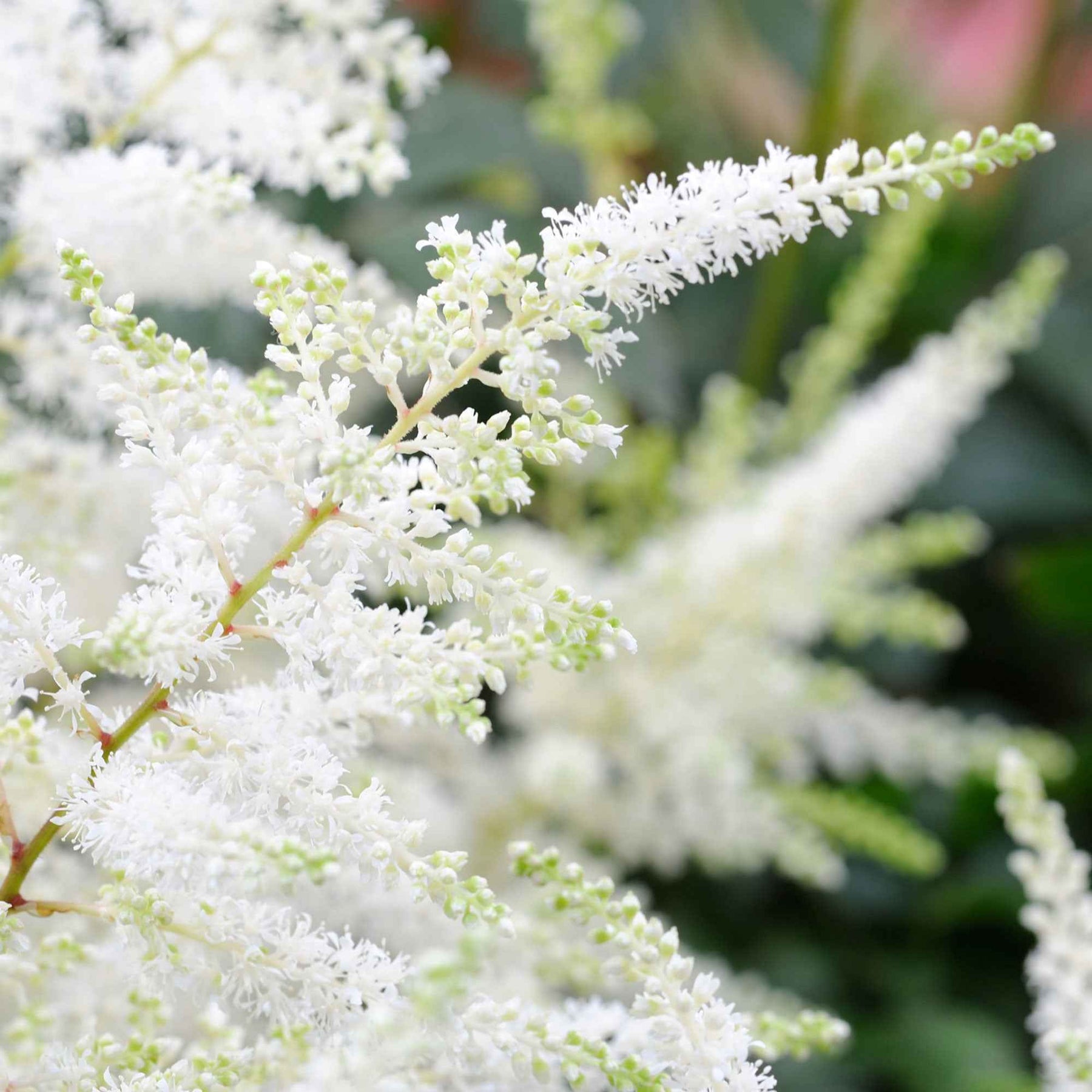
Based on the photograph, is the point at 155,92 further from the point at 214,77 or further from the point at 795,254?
the point at 795,254

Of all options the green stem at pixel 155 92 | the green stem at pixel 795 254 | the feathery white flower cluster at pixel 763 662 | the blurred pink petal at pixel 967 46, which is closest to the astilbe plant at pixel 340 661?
the green stem at pixel 155 92

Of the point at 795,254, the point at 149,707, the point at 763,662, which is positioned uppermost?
the point at 795,254

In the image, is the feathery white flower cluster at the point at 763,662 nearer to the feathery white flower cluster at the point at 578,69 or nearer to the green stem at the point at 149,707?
the feathery white flower cluster at the point at 578,69

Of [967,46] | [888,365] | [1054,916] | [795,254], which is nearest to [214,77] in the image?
[1054,916]

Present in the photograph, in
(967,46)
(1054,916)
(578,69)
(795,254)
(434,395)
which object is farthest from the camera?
(967,46)

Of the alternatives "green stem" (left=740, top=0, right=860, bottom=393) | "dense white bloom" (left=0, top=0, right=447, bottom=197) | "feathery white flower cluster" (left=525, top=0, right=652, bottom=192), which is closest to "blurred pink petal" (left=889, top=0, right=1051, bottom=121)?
"green stem" (left=740, top=0, right=860, bottom=393)

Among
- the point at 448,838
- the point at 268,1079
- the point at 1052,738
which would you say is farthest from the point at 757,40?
the point at 268,1079
